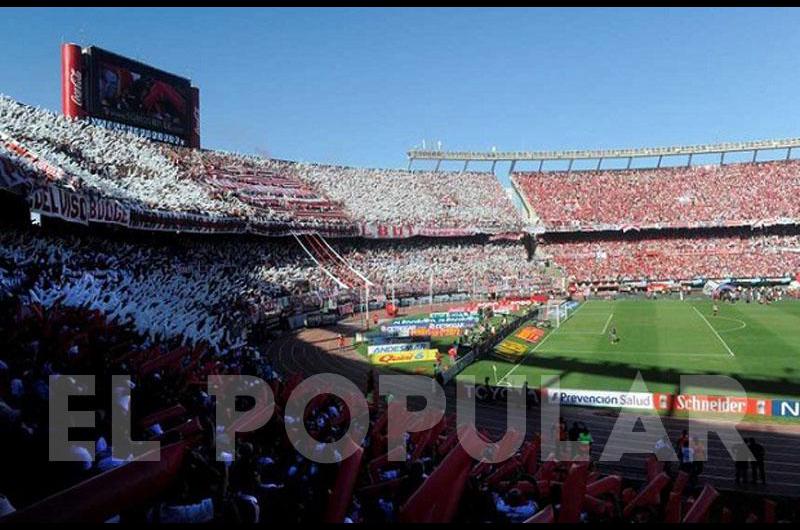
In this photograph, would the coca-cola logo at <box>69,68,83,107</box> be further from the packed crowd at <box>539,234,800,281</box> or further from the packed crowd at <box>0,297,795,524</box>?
the packed crowd at <box>539,234,800,281</box>

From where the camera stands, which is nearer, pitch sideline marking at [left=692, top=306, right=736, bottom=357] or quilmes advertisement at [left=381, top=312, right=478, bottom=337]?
pitch sideline marking at [left=692, top=306, right=736, bottom=357]

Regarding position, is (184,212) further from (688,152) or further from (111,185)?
(688,152)

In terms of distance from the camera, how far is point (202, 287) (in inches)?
1108

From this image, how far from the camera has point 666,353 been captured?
1163 inches

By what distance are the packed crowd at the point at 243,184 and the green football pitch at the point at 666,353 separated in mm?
20486

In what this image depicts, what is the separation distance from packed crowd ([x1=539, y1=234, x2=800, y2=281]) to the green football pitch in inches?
893

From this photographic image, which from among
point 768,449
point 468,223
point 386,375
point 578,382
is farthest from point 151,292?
point 468,223

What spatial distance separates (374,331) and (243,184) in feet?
82.6

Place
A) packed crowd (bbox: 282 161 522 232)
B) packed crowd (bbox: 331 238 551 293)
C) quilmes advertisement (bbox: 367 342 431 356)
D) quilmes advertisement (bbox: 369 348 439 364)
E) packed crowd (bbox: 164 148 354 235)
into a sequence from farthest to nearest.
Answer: packed crowd (bbox: 282 161 522 232) < packed crowd (bbox: 331 238 551 293) < packed crowd (bbox: 164 148 354 235) < quilmes advertisement (bbox: 367 342 431 356) < quilmes advertisement (bbox: 369 348 439 364)

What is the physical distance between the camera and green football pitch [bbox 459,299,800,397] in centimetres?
2406

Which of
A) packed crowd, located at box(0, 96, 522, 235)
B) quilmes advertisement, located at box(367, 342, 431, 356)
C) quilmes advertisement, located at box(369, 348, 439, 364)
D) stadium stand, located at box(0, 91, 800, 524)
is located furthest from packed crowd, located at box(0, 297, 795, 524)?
quilmes advertisement, located at box(367, 342, 431, 356)

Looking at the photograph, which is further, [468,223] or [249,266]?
[468,223]

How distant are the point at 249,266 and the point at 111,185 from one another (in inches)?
483

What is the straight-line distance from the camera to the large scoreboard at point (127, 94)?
147 ft
